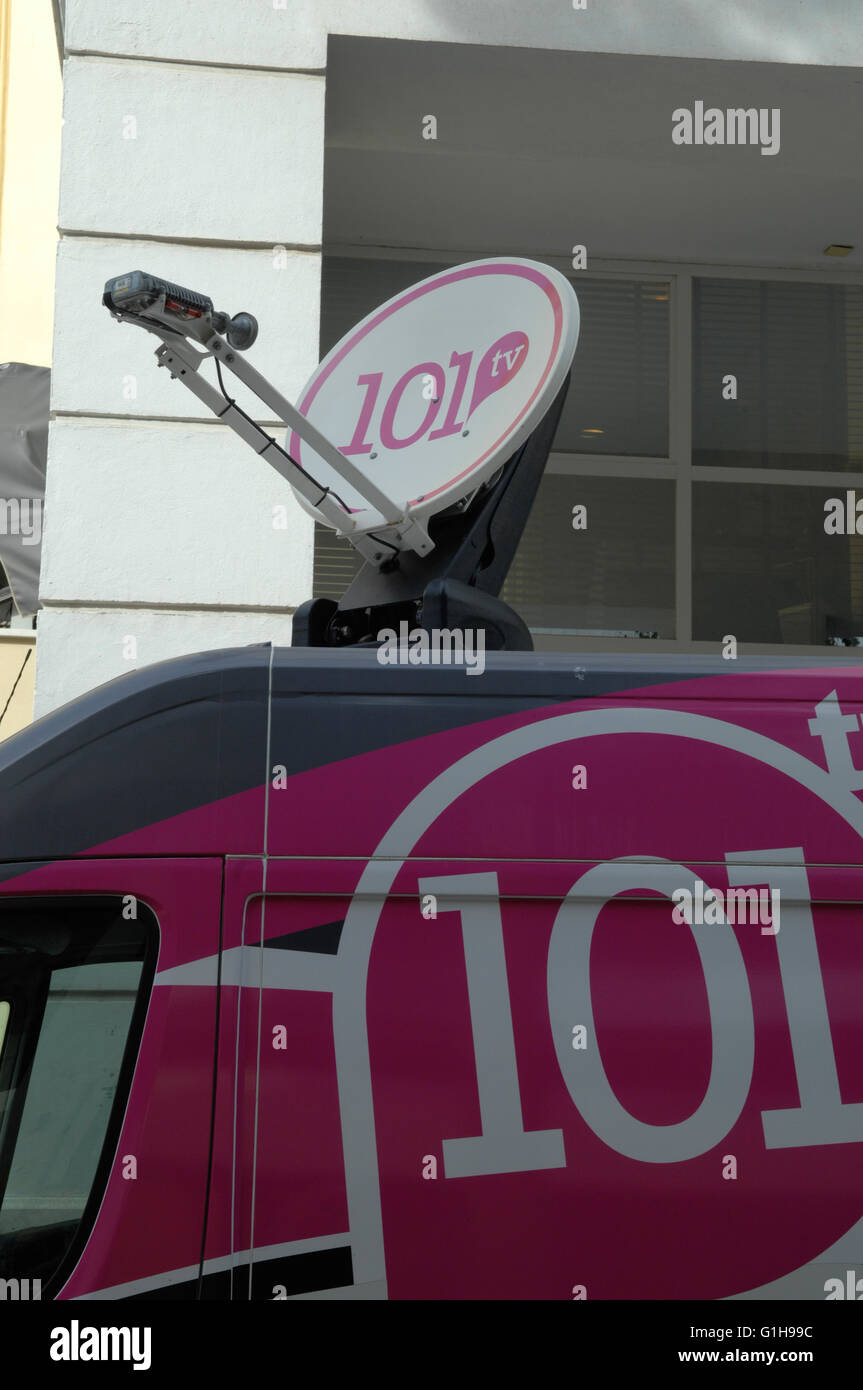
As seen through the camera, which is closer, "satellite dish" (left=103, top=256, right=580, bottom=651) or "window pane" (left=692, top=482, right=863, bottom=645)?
"satellite dish" (left=103, top=256, right=580, bottom=651)

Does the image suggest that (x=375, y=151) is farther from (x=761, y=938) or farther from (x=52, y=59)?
(x=761, y=938)

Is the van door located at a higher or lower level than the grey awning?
lower

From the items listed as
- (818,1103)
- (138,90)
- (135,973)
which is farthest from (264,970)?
(138,90)

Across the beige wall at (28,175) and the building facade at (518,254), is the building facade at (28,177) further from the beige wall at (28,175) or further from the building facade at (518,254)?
the building facade at (518,254)

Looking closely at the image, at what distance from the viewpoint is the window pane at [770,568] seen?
837cm

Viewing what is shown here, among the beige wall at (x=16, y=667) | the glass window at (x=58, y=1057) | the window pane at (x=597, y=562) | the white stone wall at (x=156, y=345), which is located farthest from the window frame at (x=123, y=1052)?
the window pane at (x=597, y=562)

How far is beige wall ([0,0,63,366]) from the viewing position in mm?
9094

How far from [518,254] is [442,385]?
16.0 ft

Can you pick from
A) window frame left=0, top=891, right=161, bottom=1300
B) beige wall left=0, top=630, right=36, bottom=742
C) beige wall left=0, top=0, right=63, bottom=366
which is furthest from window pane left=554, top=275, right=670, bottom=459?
window frame left=0, top=891, right=161, bottom=1300

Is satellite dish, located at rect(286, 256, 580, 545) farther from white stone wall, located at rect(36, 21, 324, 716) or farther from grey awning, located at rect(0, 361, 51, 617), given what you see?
grey awning, located at rect(0, 361, 51, 617)

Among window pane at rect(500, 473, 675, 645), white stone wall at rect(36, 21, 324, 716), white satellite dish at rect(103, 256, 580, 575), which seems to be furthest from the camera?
window pane at rect(500, 473, 675, 645)

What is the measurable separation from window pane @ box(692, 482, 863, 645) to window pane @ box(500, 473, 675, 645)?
238mm

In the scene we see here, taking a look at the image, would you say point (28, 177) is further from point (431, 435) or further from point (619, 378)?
point (431, 435)
